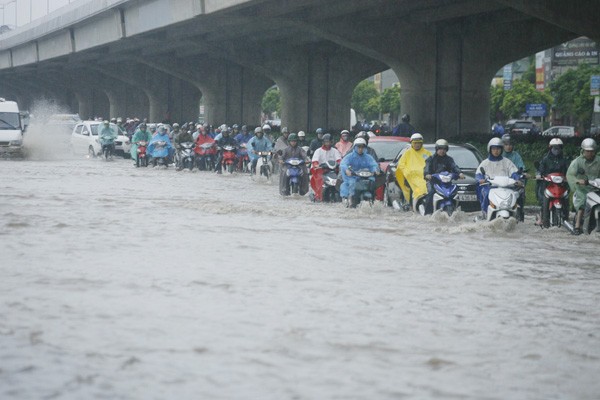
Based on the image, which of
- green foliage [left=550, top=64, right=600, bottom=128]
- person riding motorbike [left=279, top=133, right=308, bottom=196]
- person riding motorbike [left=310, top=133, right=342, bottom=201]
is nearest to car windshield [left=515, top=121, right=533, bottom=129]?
green foliage [left=550, top=64, right=600, bottom=128]

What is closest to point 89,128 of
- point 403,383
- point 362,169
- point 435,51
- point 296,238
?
point 435,51

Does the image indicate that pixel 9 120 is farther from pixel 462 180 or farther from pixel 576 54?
pixel 576 54

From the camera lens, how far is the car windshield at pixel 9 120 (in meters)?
43.4

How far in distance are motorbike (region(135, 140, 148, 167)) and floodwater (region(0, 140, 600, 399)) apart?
65.1 feet

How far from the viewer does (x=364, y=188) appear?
22.2 metres

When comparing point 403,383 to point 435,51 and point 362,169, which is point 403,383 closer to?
point 362,169

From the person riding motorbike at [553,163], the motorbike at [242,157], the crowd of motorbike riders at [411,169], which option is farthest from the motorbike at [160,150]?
the person riding motorbike at [553,163]

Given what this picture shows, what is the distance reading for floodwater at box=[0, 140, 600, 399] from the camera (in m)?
7.31

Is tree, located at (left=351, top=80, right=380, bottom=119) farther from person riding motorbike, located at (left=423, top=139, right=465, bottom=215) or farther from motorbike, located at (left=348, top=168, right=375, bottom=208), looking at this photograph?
person riding motorbike, located at (left=423, top=139, right=465, bottom=215)

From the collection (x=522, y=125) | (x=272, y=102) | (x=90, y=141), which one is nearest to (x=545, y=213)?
(x=90, y=141)

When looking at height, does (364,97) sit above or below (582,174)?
above

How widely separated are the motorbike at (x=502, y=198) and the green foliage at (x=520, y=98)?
80.4 m

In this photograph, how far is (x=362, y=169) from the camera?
881 inches

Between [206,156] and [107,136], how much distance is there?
7.76 metres
